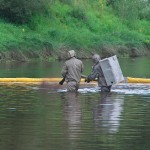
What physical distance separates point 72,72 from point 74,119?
6.96 metres

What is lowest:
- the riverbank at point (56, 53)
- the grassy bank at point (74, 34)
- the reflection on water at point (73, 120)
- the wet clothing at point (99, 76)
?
the reflection on water at point (73, 120)

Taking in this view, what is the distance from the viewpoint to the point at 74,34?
5559 cm

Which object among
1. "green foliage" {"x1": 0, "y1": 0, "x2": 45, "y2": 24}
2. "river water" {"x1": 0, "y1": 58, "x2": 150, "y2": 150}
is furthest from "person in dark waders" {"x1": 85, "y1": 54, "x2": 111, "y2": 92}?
"green foliage" {"x1": 0, "y1": 0, "x2": 45, "y2": 24}

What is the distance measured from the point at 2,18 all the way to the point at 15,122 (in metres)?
39.0

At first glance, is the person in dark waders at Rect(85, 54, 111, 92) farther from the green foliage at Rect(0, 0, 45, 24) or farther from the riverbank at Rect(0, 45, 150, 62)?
the green foliage at Rect(0, 0, 45, 24)

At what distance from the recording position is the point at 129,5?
223 ft

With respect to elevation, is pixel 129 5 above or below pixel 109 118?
above

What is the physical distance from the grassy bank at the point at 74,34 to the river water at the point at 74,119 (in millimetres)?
24102

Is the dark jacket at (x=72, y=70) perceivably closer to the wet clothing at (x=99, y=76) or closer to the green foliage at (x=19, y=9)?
the wet clothing at (x=99, y=76)

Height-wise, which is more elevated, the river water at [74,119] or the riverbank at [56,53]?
the riverbank at [56,53]

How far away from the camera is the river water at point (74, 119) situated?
1254cm

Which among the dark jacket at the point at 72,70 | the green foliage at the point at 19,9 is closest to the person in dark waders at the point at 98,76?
the dark jacket at the point at 72,70

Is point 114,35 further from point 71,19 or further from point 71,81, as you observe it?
point 71,81

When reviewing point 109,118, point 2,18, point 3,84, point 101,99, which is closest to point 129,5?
point 2,18
